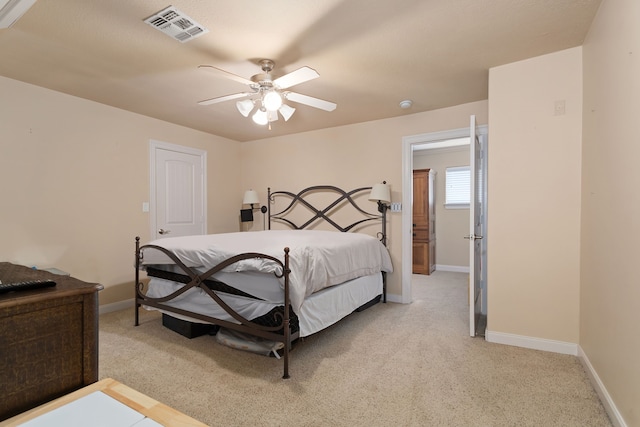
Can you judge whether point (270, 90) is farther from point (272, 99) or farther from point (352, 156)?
point (352, 156)

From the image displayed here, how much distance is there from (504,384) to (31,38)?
4.11 m

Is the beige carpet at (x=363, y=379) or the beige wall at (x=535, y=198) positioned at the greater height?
the beige wall at (x=535, y=198)

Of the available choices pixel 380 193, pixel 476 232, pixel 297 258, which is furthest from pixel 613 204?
pixel 380 193

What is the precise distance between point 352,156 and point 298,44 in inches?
89.1

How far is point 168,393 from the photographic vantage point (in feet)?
6.82

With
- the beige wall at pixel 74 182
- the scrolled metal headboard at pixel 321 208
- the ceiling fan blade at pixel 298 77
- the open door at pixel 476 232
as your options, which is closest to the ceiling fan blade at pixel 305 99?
the ceiling fan blade at pixel 298 77

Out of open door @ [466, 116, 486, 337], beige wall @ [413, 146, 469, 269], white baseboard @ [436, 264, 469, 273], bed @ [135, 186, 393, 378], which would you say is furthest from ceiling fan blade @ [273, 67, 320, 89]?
white baseboard @ [436, 264, 469, 273]

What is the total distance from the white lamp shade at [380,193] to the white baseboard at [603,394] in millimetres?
2327

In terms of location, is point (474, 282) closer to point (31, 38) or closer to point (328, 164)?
point (328, 164)

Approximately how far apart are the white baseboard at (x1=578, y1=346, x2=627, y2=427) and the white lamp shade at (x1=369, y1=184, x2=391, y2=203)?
2.33 metres

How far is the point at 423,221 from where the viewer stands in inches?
239

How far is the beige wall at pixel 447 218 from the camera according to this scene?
6328 millimetres

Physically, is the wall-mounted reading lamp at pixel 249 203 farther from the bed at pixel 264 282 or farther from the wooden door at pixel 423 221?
the wooden door at pixel 423 221

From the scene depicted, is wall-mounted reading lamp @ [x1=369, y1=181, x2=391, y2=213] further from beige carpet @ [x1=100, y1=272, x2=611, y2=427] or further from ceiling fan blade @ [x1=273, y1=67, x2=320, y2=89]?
ceiling fan blade @ [x1=273, y1=67, x2=320, y2=89]
